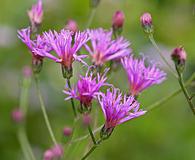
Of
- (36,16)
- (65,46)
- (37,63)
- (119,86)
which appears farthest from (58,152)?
(119,86)

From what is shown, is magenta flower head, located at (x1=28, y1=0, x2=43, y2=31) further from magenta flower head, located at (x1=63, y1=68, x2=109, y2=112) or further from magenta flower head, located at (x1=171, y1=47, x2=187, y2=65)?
magenta flower head, located at (x1=171, y1=47, x2=187, y2=65)

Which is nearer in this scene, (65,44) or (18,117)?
(65,44)

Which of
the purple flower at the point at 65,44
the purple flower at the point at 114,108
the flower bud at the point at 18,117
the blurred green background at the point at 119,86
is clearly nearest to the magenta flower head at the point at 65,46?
the purple flower at the point at 65,44

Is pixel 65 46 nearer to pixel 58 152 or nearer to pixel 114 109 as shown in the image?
pixel 114 109

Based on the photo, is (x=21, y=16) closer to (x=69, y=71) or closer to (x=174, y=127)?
(x=174, y=127)

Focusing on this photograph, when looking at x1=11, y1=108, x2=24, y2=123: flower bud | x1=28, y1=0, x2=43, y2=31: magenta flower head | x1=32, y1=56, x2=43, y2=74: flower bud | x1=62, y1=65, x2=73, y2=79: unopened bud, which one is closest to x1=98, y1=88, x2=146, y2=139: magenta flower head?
x1=62, y1=65, x2=73, y2=79: unopened bud

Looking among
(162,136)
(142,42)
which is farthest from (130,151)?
(142,42)
